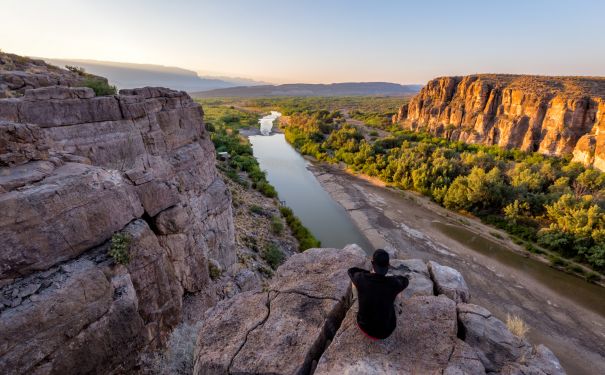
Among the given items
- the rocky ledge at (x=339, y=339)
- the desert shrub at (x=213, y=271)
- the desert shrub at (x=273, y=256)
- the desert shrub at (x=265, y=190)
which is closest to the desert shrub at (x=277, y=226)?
the desert shrub at (x=273, y=256)

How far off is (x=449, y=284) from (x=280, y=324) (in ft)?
14.6

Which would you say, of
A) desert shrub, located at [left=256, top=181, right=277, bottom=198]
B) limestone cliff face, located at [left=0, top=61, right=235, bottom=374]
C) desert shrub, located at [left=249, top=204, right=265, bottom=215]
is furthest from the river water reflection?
limestone cliff face, located at [left=0, top=61, right=235, bottom=374]

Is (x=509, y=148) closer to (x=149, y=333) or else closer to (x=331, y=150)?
(x=331, y=150)

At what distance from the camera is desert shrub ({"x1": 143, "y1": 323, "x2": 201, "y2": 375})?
20.5 feet

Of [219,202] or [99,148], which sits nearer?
[99,148]

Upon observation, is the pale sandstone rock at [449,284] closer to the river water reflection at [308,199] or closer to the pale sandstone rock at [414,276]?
the pale sandstone rock at [414,276]

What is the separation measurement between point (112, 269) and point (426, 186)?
32349 mm

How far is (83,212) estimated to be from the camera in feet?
19.2

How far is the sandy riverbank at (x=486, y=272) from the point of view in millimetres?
15266

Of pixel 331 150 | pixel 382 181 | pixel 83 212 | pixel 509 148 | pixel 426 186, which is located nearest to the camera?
pixel 83 212

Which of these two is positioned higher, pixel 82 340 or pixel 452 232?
pixel 82 340

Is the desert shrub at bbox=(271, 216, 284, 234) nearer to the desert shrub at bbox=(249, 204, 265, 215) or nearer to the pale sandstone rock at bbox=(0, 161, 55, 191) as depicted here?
the desert shrub at bbox=(249, 204, 265, 215)

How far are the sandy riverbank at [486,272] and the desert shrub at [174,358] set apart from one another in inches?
271

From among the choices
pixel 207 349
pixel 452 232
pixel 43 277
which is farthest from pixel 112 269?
pixel 452 232
